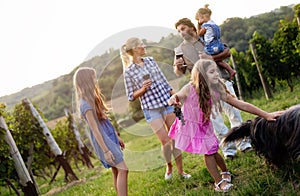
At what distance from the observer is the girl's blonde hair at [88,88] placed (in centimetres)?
372

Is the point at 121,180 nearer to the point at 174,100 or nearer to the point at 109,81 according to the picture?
the point at 174,100

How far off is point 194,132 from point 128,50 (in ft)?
4.76

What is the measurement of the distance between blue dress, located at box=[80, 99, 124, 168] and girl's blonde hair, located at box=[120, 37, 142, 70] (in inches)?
37.7

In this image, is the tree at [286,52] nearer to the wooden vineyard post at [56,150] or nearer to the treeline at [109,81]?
the treeline at [109,81]

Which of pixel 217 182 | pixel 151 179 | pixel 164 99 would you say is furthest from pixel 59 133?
pixel 217 182

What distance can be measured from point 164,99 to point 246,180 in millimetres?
1464

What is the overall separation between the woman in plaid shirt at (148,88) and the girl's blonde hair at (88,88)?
25.0 inches

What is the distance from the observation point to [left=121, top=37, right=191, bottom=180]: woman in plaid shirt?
4.33 metres

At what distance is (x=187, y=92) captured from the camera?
3602 mm

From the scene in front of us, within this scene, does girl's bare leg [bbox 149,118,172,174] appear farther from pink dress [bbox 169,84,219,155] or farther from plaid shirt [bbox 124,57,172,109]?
pink dress [bbox 169,84,219,155]

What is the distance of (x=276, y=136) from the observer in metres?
3.18

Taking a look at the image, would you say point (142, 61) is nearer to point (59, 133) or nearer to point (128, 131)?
point (128, 131)

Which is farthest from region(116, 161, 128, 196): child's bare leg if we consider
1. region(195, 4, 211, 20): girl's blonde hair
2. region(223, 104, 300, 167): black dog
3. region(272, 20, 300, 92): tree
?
region(272, 20, 300, 92): tree

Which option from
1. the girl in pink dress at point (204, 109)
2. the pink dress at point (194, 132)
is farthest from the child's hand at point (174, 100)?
the pink dress at point (194, 132)
